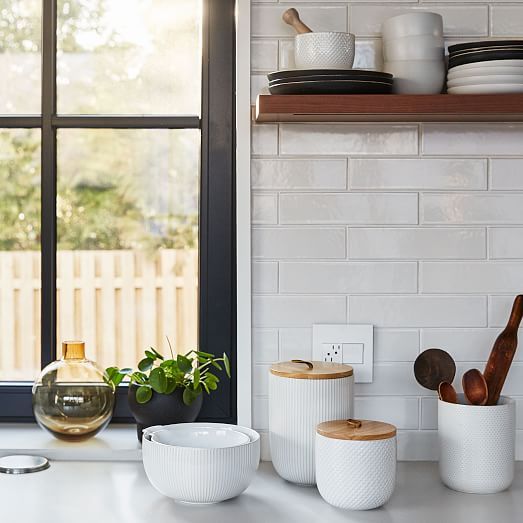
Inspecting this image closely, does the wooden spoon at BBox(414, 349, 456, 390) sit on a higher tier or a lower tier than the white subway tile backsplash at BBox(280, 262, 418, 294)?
lower

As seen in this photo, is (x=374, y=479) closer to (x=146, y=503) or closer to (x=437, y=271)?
(x=146, y=503)

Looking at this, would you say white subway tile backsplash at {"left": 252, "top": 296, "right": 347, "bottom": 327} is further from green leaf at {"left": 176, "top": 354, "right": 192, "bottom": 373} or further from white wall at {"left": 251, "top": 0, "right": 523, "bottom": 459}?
green leaf at {"left": 176, "top": 354, "right": 192, "bottom": 373}

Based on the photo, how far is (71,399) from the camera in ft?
5.44

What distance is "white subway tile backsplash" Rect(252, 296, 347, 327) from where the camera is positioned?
168 cm

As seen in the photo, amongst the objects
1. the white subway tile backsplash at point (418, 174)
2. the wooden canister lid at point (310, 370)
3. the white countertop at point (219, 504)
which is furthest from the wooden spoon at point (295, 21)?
the white countertop at point (219, 504)

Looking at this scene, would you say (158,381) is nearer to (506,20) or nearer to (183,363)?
(183,363)

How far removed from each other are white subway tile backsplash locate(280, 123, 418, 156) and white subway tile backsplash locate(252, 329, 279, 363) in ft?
1.21

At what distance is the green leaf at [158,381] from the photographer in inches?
63.6

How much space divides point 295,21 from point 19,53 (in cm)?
92

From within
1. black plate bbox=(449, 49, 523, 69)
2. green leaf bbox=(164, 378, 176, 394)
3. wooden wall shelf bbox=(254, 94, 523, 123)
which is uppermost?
black plate bbox=(449, 49, 523, 69)

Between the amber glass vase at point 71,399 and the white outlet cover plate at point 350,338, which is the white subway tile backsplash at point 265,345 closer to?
the white outlet cover plate at point 350,338

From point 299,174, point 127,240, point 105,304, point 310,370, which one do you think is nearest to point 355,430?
point 310,370

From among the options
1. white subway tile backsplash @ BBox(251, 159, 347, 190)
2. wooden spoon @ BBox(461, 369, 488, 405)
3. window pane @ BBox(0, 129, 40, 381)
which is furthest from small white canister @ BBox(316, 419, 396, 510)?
window pane @ BBox(0, 129, 40, 381)

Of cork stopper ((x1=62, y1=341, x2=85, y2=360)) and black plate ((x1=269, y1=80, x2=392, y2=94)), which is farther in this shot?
cork stopper ((x1=62, y1=341, x2=85, y2=360))
